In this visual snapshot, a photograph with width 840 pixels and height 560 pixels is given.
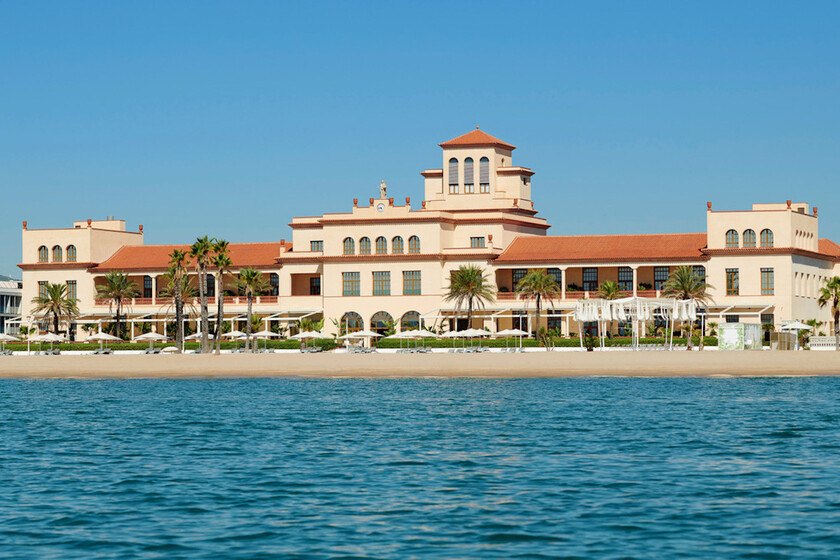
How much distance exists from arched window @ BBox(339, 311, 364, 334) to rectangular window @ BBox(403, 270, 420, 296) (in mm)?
4295

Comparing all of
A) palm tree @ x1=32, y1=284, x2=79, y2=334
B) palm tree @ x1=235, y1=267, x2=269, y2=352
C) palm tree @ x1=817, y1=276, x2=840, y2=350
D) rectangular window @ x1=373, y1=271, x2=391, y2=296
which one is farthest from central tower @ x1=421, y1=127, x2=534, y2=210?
palm tree @ x1=32, y1=284, x2=79, y2=334

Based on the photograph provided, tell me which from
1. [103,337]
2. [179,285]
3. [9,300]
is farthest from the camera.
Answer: [9,300]

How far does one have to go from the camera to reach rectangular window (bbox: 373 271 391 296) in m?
99.2

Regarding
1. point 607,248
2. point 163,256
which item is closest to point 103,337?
point 163,256

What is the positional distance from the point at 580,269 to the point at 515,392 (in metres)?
49.9

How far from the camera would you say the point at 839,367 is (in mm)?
59906

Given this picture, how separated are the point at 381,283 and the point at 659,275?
2213 cm

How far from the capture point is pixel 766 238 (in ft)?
306

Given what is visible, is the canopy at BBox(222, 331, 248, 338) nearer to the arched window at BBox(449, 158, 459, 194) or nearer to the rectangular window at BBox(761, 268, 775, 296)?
the arched window at BBox(449, 158, 459, 194)

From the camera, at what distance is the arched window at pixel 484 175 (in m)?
107

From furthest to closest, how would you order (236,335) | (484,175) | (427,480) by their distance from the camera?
1. (484,175)
2. (236,335)
3. (427,480)

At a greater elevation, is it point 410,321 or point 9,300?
point 9,300

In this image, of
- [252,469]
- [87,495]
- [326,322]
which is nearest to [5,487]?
[87,495]

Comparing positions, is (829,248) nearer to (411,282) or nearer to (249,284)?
(411,282)
